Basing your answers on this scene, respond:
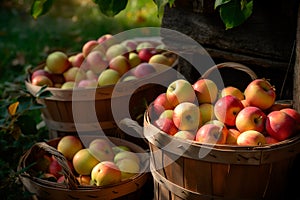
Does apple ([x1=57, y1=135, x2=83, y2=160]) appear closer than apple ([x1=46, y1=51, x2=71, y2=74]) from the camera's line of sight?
Yes

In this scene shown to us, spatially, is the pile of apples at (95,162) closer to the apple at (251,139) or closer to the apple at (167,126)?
the apple at (167,126)

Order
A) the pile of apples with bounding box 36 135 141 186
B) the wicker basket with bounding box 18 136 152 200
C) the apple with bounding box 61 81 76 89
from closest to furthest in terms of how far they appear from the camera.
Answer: the wicker basket with bounding box 18 136 152 200, the pile of apples with bounding box 36 135 141 186, the apple with bounding box 61 81 76 89

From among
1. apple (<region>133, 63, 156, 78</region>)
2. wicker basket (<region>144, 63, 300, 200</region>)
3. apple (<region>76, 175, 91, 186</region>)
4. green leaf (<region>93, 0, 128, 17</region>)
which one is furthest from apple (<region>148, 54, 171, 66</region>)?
wicker basket (<region>144, 63, 300, 200</region>)

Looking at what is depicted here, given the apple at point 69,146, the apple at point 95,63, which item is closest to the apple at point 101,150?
the apple at point 69,146

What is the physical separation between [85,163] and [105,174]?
0.19 meters

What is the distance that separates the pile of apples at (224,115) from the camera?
6.14 ft

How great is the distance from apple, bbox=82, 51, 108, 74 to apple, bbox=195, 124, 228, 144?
1.16 m

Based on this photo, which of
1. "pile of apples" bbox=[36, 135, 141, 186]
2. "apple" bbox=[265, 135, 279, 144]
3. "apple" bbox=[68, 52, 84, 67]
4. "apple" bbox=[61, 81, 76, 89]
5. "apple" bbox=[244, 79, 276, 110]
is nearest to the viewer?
"apple" bbox=[265, 135, 279, 144]

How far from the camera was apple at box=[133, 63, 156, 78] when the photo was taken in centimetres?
271

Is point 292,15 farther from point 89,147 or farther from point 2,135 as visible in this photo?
point 2,135

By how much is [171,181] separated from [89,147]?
24.8 inches

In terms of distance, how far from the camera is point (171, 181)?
2.00 meters

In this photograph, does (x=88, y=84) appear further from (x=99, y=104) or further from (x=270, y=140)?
(x=270, y=140)

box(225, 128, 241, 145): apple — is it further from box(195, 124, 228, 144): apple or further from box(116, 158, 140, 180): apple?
box(116, 158, 140, 180): apple
